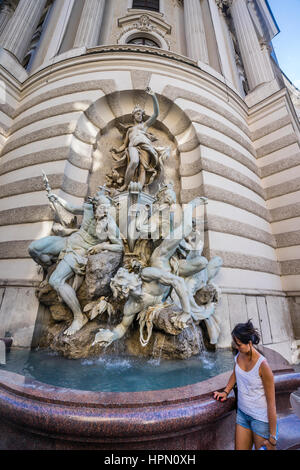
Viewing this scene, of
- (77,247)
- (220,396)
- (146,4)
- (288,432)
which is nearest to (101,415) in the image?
(220,396)

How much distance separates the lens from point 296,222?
5820 mm

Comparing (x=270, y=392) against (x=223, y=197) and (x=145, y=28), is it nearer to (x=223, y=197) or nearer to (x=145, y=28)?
(x=223, y=197)

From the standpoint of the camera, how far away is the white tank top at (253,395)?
49.5 inches

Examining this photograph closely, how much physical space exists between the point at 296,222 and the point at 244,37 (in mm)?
9326

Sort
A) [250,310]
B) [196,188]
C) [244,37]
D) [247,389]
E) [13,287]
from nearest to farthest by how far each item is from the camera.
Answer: [247,389] → [13,287] → [250,310] → [196,188] → [244,37]

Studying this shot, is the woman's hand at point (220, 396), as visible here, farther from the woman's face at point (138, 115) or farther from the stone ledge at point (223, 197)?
the woman's face at point (138, 115)

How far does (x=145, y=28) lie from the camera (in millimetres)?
9078

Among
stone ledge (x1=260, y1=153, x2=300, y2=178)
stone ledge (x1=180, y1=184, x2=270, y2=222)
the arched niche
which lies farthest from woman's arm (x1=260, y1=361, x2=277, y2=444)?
stone ledge (x1=260, y1=153, x2=300, y2=178)

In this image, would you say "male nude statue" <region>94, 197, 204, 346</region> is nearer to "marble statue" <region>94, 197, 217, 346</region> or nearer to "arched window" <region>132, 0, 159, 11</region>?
"marble statue" <region>94, 197, 217, 346</region>

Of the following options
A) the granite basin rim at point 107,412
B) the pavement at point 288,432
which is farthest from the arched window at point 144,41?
the pavement at point 288,432

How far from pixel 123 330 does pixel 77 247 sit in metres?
1.65

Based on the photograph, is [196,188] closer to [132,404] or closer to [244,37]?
[132,404]

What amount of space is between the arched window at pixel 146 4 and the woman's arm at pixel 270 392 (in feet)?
51.9

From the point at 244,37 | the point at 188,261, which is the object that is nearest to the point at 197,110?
the point at 188,261
